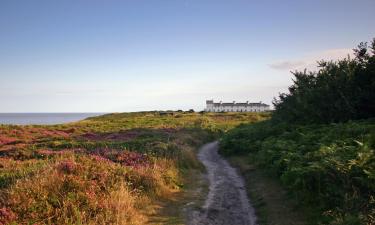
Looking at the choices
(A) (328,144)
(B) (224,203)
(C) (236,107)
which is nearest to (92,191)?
(B) (224,203)

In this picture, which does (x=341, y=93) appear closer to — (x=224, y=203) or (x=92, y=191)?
(x=224, y=203)

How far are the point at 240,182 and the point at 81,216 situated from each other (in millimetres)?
12268

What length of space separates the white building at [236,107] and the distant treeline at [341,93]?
427 feet

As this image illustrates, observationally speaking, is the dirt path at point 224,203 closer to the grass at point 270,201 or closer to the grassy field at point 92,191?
the grass at point 270,201

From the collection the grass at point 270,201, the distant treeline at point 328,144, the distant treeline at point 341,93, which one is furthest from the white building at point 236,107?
the grass at point 270,201

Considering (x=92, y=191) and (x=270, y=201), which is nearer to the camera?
(x=92, y=191)

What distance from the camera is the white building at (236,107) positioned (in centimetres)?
16239

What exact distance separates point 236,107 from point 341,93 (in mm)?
137336

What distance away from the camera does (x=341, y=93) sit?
1049 inches

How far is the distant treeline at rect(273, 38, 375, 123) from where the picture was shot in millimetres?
26938

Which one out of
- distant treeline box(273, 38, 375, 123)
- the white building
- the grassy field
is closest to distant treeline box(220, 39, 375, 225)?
distant treeline box(273, 38, 375, 123)

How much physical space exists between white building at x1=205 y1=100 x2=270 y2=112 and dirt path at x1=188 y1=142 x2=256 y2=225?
136343 mm

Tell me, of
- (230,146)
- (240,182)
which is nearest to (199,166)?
(240,182)

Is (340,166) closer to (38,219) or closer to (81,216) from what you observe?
(81,216)
